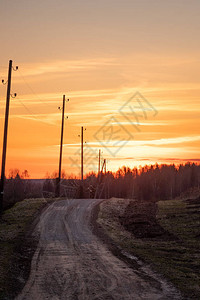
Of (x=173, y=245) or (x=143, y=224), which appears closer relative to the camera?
(x=173, y=245)

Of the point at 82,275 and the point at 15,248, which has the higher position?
the point at 15,248

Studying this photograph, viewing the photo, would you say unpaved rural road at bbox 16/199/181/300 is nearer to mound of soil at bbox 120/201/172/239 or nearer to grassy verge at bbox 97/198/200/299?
grassy verge at bbox 97/198/200/299

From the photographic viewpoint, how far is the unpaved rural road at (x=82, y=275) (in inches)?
476

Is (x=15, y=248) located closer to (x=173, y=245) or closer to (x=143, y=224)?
(x=173, y=245)

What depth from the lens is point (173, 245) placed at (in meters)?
23.1

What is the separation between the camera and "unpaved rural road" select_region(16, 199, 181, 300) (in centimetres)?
1210

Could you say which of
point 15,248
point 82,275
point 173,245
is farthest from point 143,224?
point 82,275

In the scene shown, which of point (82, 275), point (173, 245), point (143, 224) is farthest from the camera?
point (143, 224)

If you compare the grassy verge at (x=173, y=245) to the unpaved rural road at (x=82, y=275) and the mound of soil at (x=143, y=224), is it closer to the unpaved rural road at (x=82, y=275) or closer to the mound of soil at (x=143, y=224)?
the mound of soil at (x=143, y=224)

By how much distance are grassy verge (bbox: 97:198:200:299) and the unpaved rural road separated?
1.18m

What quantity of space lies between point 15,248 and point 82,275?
6419 millimetres

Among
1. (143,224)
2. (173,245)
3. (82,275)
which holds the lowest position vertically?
(82,275)

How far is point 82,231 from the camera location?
85.9 ft

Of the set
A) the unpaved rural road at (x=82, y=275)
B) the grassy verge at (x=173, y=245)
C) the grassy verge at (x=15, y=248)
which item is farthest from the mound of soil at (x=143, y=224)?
the grassy verge at (x=15, y=248)
